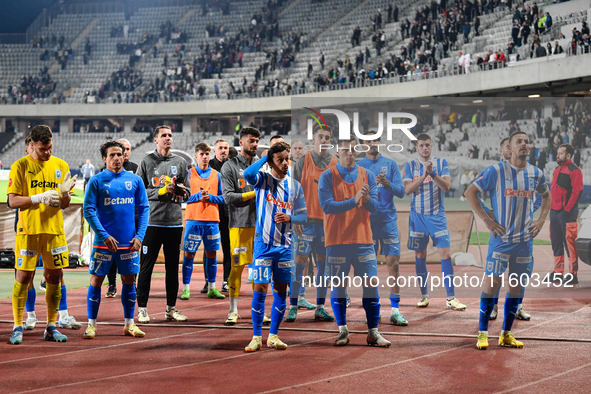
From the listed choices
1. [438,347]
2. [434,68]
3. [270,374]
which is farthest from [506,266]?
[434,68]

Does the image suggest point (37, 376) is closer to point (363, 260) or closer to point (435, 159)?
point (363, 260)

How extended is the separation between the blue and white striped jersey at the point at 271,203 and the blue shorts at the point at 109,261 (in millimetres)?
1335

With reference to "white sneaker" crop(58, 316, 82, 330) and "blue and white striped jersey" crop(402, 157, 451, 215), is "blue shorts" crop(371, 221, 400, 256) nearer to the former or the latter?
"blue and white striped jersey" crop(402, 157, 451, 215)

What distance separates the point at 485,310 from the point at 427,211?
1.61 m

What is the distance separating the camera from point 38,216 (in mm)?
5969

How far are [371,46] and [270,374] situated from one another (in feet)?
116

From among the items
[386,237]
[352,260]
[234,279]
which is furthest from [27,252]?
[386,237]

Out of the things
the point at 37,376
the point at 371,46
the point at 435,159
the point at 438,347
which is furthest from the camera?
the point at 371,46

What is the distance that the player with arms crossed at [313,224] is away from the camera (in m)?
6.50

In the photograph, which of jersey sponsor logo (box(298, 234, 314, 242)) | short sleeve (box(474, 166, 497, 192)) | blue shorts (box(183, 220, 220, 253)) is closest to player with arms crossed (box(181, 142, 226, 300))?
blue shorts (box(183, 220, 220, 253))

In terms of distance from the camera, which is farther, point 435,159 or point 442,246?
point 442,246

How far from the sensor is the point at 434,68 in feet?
102

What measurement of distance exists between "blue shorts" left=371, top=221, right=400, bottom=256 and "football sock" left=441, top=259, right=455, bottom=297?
Result: 0.81 m

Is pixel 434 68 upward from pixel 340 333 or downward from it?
upward
